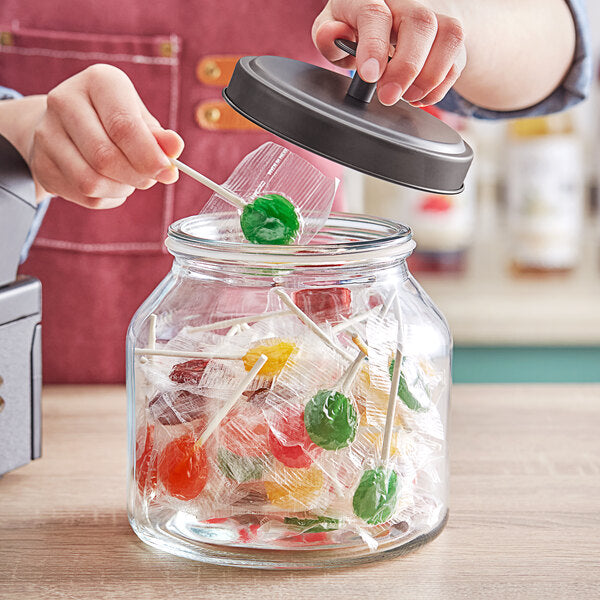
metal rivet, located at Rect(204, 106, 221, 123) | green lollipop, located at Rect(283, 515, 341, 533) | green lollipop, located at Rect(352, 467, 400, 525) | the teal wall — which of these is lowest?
the teal wall

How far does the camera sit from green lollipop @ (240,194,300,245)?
0.60 m

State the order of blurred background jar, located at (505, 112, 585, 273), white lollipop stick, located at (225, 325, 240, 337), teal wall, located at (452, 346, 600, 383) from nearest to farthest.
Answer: white lollipop stick, located at (225, 325, 240, 337) → blurred background jar, located at (505, 112, 585, 273) → teal wall, located at (452, 346, 600, 383)

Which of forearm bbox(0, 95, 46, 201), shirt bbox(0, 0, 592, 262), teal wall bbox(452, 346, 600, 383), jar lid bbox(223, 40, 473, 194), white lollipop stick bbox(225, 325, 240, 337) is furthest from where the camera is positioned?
teal wall bbox(452, 346, 600, 383)

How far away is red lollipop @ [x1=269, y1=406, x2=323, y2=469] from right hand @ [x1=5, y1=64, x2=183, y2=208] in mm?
198

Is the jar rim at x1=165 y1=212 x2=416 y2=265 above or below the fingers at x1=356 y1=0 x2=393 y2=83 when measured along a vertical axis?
below

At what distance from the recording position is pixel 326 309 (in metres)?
0.60

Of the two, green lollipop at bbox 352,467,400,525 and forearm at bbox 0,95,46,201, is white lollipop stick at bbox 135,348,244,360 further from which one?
forearm at bbox 0,95,46,201

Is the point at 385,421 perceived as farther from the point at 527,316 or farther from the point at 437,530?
the point at 527,316

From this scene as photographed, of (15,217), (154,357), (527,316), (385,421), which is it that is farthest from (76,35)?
(527,316)

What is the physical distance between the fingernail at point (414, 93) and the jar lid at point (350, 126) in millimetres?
36

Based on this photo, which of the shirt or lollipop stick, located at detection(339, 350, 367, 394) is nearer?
lollipop stick, located at detection(339, 350, 367, 394)

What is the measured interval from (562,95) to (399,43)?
0.59 m

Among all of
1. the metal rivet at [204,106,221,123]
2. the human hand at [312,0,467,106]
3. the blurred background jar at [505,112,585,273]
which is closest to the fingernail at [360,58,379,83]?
the human hand at [312,0,467,106]

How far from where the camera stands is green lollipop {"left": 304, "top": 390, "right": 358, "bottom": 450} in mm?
542
